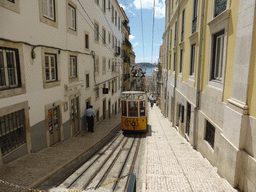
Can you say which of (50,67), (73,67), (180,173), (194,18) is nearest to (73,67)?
(73,67)

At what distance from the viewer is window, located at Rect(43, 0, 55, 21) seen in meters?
7.77

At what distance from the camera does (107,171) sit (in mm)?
6254

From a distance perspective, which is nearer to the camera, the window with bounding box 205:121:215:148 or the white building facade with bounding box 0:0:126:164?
the white building facade with bounding box 0:0:126:164

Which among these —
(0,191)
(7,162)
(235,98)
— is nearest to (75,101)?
(7,162)

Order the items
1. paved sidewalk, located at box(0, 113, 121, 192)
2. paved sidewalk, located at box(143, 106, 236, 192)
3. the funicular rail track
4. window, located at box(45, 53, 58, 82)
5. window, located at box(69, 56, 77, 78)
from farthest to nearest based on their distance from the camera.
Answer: window, located at box(69, 56, 77, 78) → window, located at box(45, 53, 58, 82) → the funicular rail track → paved sidewalk, located at box(0, 113, 121, 192) → paved sidewalk, located at box(143, 106, 236, 192)

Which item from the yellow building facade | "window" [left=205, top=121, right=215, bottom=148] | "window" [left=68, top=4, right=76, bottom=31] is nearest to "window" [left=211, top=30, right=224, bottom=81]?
the yellow building facade

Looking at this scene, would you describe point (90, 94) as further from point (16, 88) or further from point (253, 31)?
point (253, 31)

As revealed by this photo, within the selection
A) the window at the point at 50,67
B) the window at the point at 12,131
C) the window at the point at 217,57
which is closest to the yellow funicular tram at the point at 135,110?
the window at the point at 50,67

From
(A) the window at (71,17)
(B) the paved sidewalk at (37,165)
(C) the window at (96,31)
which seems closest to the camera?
(B) the paved sidewalk at (37,165)

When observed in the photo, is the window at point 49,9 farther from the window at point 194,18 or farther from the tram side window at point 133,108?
the window at point 194,18

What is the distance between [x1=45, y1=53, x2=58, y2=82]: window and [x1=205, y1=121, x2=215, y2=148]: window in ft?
23.4

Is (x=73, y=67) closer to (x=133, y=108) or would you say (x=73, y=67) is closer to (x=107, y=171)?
(x=133, y=108)

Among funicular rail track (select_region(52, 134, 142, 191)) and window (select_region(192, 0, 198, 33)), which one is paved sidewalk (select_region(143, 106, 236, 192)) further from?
window (select_region(192, 0, 198, 33))

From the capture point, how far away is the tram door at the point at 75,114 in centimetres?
1086
